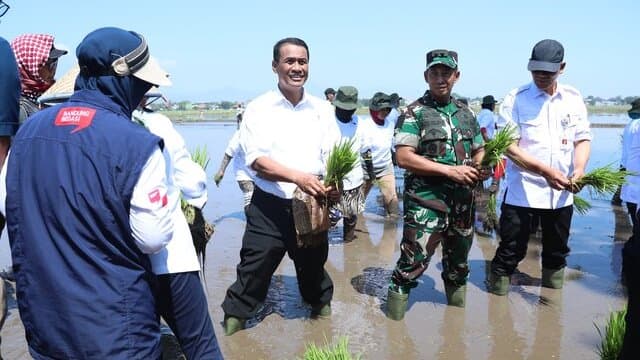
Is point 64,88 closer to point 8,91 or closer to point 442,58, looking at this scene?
point 8,91

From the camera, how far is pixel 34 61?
3.54 m

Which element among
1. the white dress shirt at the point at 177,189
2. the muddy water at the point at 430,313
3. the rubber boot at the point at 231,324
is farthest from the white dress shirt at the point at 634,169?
the white dress shirt at the point at 177,189

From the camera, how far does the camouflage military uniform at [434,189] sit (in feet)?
13.0

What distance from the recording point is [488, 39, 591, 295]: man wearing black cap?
455 centimetres

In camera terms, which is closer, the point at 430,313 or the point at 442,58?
the point at 442,58

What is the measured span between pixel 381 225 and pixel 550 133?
12.6 feet

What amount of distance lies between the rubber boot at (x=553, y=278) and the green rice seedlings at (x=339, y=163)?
2343 millimetres

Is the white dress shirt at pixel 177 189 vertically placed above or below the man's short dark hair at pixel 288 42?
below

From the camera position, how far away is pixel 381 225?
319 inches

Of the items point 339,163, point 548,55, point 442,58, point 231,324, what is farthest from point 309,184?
point 548,55

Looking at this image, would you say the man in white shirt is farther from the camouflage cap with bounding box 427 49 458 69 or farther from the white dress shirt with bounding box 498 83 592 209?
the white dress shirt with bounding box 498 83 592 209

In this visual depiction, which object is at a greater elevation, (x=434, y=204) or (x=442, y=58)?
(x=442, y=58)

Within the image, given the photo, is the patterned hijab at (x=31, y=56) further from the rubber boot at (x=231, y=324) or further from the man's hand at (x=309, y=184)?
the rubber boot at (x=231, y=324)

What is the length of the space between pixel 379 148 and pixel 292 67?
13.1 ft
